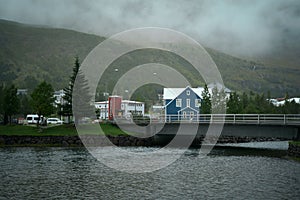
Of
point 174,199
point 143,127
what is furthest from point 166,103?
point 174,199

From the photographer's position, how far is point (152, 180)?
35062 millimetres

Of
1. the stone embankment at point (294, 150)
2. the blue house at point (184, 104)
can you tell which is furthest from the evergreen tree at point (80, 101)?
the stone embankment at point (294, 150)

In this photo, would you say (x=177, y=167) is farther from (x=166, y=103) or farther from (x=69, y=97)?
(x=166, y=103)

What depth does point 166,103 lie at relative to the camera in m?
116

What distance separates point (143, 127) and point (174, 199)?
54.8m

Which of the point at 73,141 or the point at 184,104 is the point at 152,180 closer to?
the point at 73,141

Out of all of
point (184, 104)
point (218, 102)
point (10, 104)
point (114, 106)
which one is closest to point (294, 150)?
point (218, 102)

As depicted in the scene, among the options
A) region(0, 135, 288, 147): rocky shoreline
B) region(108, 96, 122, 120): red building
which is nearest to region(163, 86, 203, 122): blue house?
region(108, 96, 122, 120): red building

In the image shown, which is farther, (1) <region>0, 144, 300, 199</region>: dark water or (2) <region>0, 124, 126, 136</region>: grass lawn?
(2) <region>0, 124, 126, 136</region>: grass lawn

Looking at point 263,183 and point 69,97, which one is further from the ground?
point 69,97

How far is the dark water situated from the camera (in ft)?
94.3

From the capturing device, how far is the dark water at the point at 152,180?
28.8m

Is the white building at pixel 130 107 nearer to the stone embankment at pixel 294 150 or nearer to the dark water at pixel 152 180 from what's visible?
the stone embankment at pixel 294 150

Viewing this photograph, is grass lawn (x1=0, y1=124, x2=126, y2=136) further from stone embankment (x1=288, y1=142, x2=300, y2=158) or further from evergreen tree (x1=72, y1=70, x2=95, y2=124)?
stone embankment (x1=288, y1=142, x2=300, y2=158)
